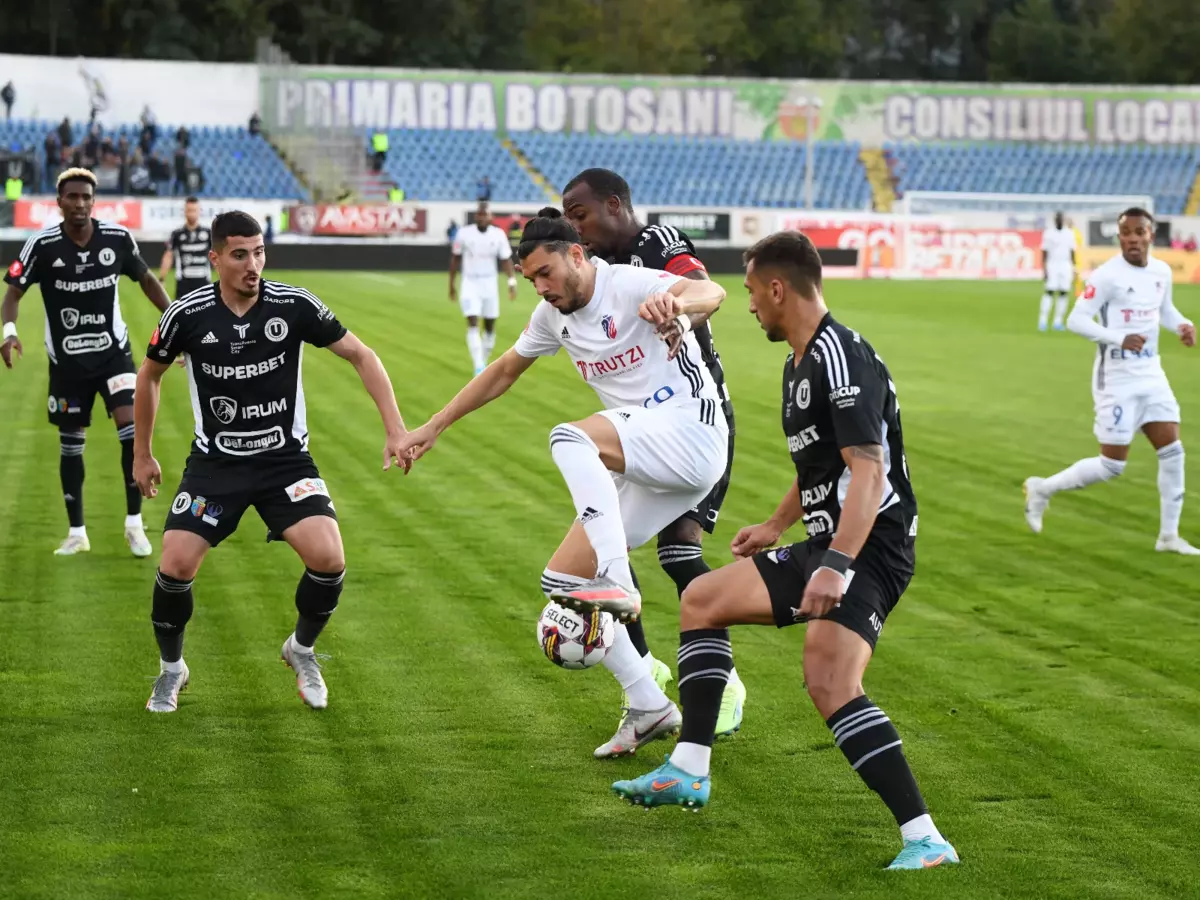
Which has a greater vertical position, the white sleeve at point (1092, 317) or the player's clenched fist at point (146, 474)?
the white sleeve at point (1092, 317)

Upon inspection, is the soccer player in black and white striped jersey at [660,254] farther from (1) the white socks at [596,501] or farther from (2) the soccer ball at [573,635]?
(1) the white socks at [596,501]

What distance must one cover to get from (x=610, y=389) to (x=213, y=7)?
65.0 meters

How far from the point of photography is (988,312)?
1308 inches

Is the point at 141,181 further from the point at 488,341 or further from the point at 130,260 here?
the point at 130,260

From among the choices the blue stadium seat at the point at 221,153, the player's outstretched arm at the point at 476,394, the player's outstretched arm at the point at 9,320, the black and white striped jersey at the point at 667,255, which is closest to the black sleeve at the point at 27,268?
the player's outstretched arm at the point at 9,320

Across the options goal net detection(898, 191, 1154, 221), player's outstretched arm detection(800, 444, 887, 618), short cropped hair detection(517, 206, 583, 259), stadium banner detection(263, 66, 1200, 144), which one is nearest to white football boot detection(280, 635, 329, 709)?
short cropped hair detection(517, 206, 583, 259)

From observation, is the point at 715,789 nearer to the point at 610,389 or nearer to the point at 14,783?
the point at 610,389

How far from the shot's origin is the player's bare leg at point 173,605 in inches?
262

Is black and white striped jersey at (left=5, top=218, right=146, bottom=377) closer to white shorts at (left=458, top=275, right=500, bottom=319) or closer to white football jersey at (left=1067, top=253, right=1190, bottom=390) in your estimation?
white football jersey at (left=1067, top=253, right=1190, bottom=390)

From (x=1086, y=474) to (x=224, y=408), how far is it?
648cm

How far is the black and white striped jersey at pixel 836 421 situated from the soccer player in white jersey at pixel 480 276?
1608cm

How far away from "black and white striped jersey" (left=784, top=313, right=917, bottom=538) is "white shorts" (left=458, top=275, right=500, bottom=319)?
16628mm

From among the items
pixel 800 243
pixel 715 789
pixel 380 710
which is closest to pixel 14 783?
pixel 380 710

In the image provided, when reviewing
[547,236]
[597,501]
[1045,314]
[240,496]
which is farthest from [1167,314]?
[1045,314]
